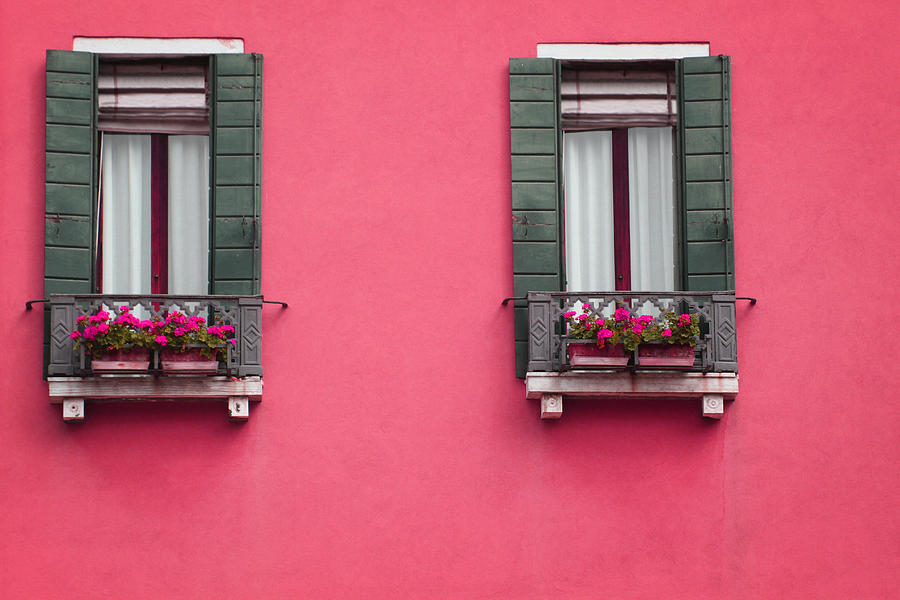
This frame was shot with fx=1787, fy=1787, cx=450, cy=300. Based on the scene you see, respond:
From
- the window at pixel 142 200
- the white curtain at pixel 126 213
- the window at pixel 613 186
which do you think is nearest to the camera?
the window at pixel 142 200

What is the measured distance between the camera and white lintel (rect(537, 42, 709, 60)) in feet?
34.6

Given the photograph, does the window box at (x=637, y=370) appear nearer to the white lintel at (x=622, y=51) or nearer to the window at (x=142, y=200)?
the white lintel at (x=622, y=51)

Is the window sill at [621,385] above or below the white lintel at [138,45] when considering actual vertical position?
below

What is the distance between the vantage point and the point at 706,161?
10.4 metres

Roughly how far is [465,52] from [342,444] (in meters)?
2.42

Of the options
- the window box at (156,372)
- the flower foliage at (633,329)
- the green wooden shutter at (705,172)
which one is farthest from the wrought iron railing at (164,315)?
the green wooden shutter at (705,172)

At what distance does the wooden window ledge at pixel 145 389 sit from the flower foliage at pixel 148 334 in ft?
0.67

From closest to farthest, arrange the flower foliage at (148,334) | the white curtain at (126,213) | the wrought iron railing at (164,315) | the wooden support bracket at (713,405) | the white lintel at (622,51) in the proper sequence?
the flower foliage at (148,334) < the wrought iron railing at (164,315) < the wooden support bracket at (713,405) < the white curtain at (126,213) < the white lintel at (622,51)

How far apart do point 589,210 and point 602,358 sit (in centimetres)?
122

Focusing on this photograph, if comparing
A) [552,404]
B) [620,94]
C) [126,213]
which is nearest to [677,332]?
[552,404]

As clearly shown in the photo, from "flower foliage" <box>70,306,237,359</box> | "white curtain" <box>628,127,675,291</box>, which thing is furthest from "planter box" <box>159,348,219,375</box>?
"white curtain" <box>628,127,675,291</box>

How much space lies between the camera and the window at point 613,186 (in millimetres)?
10258

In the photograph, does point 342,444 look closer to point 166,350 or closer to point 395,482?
point 395,482

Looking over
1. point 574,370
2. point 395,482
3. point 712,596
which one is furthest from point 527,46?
point 712,596
